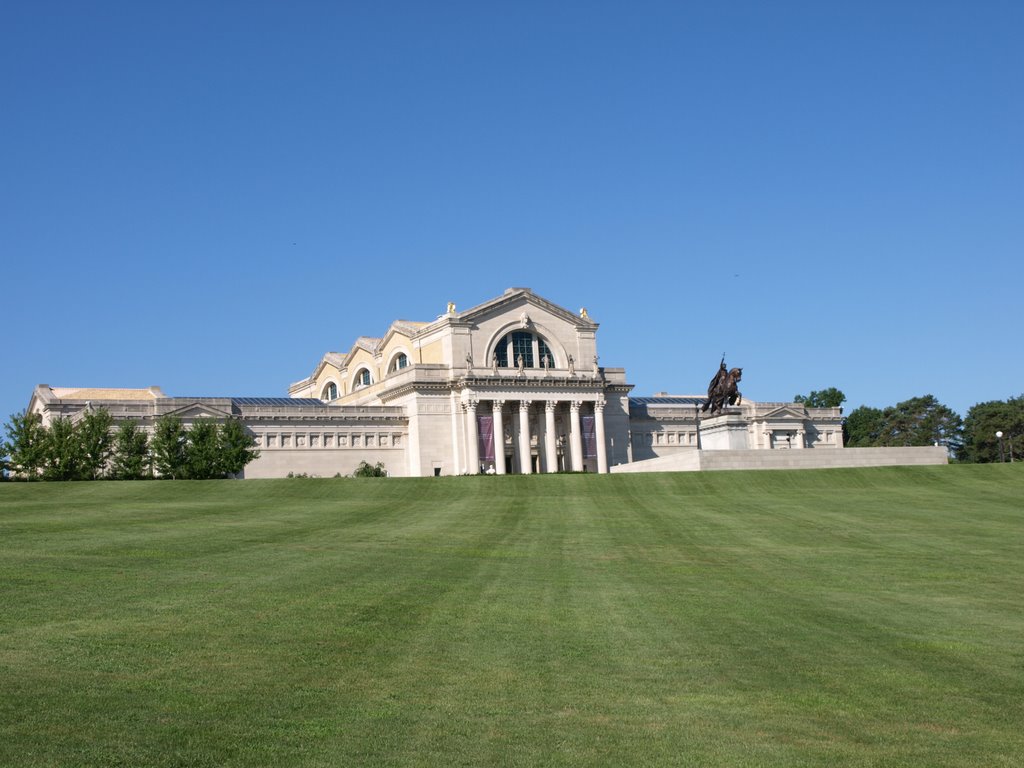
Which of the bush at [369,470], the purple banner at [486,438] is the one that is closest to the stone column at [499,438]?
the purple banner at [486,438]

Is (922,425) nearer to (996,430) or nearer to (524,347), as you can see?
(996,430)

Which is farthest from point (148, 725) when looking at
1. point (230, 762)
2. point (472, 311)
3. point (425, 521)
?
point (472, 311)

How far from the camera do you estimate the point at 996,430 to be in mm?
149625

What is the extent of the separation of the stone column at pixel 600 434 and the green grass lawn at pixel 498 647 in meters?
74.7

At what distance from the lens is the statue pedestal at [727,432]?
271 feet

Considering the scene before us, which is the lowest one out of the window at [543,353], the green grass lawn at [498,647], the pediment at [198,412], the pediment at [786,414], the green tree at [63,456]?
the green grass lawn at [498,647]

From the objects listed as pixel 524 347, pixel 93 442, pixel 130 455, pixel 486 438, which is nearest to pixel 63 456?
pixel 93 442

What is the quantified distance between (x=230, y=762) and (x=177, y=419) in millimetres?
84572

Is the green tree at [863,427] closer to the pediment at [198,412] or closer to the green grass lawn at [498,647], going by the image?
the pediment at [198,412]

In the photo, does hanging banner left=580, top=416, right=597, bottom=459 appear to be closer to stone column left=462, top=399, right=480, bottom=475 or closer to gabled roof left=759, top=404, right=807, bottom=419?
stone column left=462, top=399, right=480, bottom=475

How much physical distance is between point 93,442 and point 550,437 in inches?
1759

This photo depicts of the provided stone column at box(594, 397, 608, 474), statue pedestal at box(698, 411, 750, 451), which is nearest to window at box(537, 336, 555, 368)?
stone column at box(594, 397, 608, 474)

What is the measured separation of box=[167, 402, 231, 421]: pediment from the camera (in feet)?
335

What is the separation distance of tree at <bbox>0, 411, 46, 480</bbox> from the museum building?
1745cm
